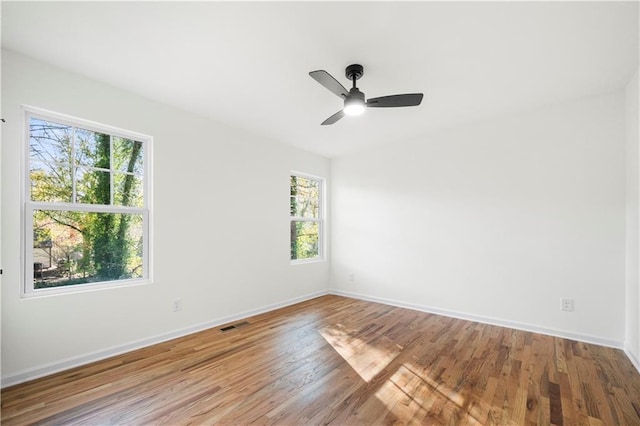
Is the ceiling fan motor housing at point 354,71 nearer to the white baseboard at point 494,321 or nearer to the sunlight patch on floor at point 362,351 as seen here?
the sunlight patch on floor at point 362,351

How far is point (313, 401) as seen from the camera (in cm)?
207

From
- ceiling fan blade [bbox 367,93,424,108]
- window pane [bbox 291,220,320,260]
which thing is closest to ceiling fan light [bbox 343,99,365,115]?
ceiling fan blade [bbox 367,93,424,108]

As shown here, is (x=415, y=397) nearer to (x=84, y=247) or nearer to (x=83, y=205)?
(x=84, y=247)

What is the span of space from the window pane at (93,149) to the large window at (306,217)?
2.56m

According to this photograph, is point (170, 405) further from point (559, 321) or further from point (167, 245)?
point (559, 321)

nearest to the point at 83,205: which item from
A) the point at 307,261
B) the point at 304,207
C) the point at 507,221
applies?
the point at 304,207

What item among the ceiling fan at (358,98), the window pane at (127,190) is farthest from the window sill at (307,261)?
the ceiling fan at (358,98)

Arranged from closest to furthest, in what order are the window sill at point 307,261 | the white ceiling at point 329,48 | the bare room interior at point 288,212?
A: 1. the white ceiling at point 329,48
2. the bare room interior at point 288,212
3. the window sill at point 307,261

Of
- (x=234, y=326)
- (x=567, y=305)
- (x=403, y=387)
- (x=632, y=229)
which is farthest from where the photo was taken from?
(x=234, y=326)

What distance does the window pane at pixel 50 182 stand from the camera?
244 cm

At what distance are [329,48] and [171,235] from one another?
2446mm

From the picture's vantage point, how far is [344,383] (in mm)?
2309

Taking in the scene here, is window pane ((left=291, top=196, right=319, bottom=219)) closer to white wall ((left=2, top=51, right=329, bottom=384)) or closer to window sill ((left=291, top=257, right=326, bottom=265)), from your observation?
white wall ((left=2, top=51, right=329, bottom=384))

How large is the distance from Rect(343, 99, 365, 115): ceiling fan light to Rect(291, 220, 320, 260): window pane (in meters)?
2.61
